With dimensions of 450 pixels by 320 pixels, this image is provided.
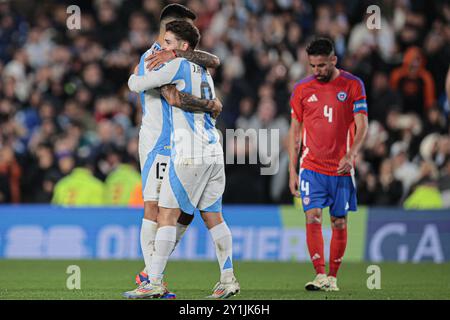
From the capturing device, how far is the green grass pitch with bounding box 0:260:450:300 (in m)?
9.62

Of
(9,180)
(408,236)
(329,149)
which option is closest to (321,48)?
(329,149)

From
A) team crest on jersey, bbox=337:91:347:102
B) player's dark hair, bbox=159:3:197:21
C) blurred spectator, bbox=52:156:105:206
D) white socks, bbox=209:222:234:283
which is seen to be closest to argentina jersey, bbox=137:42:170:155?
player's dark hair, bbox=159:3:197:21

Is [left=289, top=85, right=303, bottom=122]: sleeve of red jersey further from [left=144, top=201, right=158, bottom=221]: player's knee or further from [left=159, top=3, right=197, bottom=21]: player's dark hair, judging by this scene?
[left=144, top=201, right=158, bottom=221]: player's knee

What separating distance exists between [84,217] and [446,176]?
5.61m

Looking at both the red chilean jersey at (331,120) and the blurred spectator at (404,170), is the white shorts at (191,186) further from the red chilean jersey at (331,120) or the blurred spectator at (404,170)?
the blurred spectator at (404,170)

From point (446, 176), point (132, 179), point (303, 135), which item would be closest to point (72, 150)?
point (132, 179)

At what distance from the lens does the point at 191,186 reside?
29.7 ft

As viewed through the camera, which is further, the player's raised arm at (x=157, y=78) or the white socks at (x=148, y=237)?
the white socks at (x=148, y=237)

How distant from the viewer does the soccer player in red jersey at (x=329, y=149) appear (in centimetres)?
1044

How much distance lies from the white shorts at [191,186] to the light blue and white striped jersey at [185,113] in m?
0.10

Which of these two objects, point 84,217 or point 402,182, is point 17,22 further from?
point 402,182

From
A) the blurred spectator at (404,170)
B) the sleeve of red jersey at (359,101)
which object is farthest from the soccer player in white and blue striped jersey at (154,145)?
the blurred spectator at (404,170)

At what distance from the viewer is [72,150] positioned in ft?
55.9

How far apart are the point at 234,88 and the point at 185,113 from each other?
934cm
